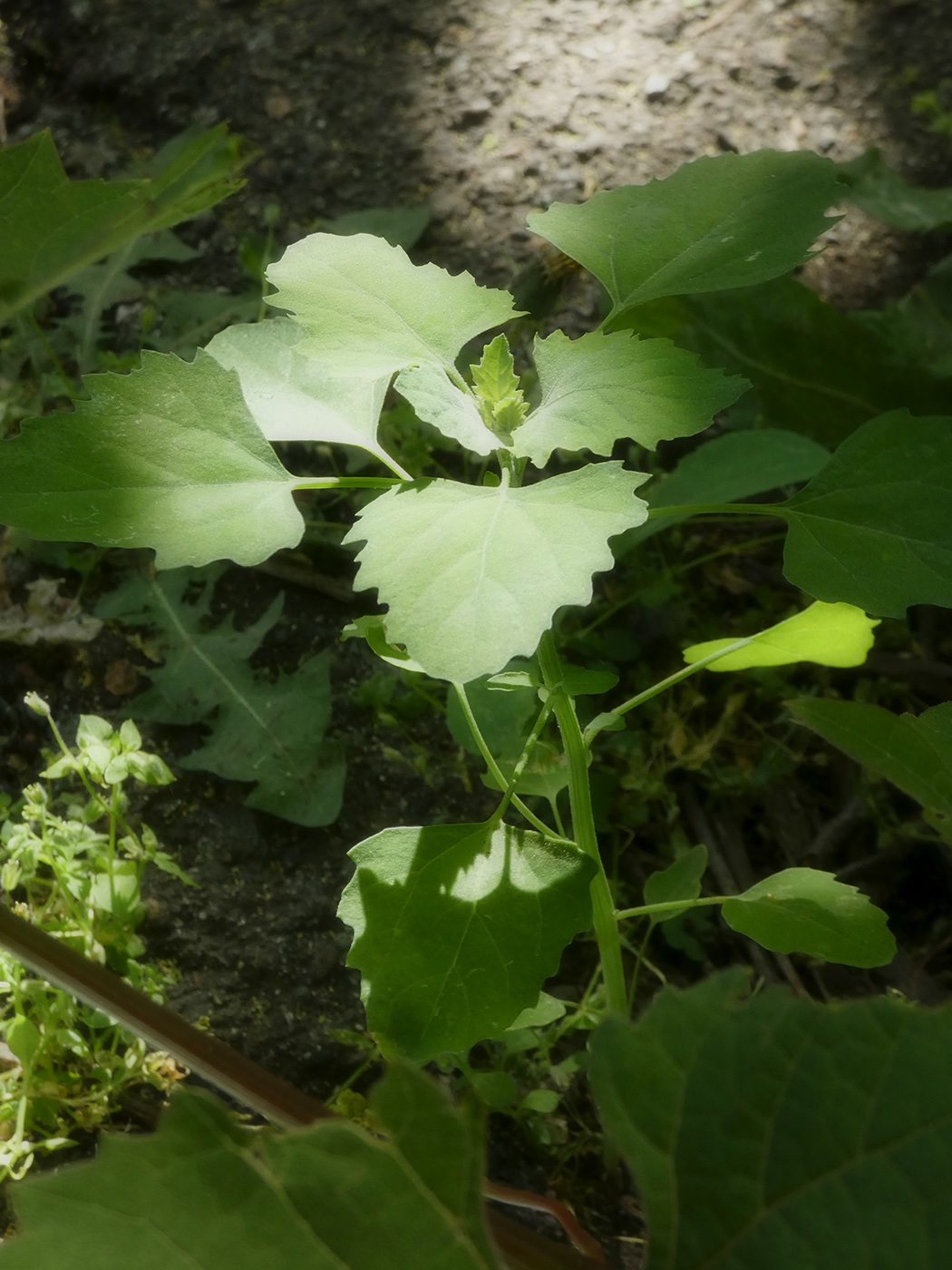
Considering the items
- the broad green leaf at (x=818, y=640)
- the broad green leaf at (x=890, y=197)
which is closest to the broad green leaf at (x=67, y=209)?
the broad green leaf at (x=818, y=640)

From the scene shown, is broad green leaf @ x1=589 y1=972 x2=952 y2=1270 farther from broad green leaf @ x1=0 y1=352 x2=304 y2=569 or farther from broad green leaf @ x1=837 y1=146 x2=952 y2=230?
broad green leaf @ x1=837 y1=146 x2=952 y2=230

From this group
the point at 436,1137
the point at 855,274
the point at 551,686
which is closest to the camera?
the point at 436,1137

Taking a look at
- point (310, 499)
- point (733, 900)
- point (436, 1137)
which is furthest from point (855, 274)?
point (436, 1137)

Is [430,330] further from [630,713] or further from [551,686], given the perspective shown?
[630,713]

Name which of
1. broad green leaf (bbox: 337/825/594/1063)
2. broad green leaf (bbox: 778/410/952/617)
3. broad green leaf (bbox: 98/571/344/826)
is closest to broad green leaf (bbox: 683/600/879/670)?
broad green leaf (bbox: 778/410/952/617)

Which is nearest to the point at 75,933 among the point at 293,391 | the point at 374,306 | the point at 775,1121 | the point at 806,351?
the point at 293,391
